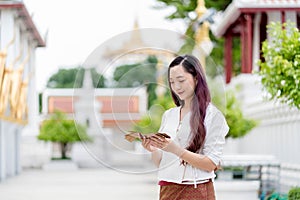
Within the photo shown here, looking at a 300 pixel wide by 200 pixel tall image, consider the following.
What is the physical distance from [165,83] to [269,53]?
5.23 metres

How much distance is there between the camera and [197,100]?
316cm

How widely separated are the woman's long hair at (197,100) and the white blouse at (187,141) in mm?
24

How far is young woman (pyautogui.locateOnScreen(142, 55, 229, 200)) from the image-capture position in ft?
10.2

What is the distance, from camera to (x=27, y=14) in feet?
74.8

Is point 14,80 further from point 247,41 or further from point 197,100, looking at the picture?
point 197,100

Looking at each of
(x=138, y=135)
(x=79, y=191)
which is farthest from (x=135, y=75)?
(x=79, y=191)

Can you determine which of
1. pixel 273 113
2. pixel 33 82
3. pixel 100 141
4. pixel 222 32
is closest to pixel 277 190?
pixel 273 113

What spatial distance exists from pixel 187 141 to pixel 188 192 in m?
0.21

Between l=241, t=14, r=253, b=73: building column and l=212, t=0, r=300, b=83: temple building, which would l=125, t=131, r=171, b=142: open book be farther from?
l=241, t=14, r=253, b=73: building column

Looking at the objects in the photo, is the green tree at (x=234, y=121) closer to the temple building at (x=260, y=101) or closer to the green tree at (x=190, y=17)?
the temple building at (x=260, y=101)

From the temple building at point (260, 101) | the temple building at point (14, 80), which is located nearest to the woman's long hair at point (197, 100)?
the temple building at point (260, 101)

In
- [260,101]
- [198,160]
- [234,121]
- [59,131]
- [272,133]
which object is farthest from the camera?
[59,131]

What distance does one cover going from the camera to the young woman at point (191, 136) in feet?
10.2

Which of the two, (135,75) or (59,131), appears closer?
(135,75)
